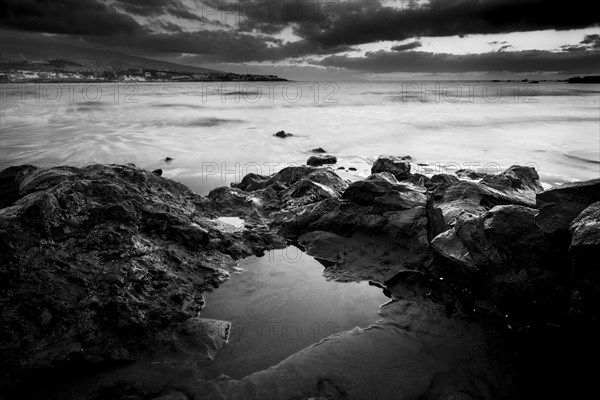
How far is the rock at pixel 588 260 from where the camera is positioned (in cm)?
283

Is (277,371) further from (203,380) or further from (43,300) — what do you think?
(43,300)

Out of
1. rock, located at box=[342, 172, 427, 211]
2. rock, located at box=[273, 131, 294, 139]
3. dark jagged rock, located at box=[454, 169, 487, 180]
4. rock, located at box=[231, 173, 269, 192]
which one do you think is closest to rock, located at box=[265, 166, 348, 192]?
rock, located at box=[231, 173, 269, 192]

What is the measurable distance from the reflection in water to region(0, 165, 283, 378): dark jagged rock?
1.12ft

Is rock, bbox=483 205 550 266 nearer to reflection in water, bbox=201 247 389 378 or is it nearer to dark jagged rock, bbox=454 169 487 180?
reflection in water, bbox=201 247 389 378

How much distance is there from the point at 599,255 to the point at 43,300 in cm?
472

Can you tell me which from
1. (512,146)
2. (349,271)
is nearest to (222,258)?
(349,271)

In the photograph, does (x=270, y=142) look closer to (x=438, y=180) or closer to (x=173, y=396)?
(x=438, y=180)

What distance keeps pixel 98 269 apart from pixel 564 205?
4804mm

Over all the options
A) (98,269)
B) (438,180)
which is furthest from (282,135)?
(98,269)

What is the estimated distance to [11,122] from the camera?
21.2m

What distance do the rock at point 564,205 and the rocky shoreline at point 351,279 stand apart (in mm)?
14

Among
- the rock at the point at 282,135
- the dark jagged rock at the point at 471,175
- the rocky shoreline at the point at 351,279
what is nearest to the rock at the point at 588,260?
the rocky shoreline at the point at 351,279

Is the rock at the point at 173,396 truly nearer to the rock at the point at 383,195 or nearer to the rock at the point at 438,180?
the rock at the point at 383,195

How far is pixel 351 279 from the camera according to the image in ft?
15.5
